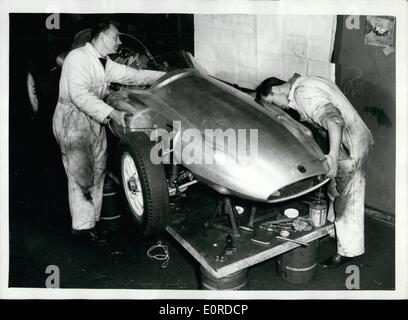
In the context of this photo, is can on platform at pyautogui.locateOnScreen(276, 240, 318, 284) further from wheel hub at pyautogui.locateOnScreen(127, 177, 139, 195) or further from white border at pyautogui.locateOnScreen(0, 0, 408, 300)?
wheel hub at pyautogui.locateOnScreen(127, 177, 139, 195)

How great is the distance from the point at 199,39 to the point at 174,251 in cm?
237

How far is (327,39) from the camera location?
11.7ft

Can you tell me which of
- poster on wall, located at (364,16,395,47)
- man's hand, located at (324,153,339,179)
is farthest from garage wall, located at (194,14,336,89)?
man's hand, located at (324,153,339,179)

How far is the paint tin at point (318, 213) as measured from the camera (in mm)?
2965

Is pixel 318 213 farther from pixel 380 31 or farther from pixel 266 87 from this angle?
pixel 380 31

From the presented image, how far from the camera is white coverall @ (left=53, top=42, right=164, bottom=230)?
3.29 m

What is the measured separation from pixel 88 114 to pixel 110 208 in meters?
0.94

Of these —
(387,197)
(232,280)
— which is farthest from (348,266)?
(232,280)

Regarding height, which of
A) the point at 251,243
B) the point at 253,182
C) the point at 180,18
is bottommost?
the point at 251,243

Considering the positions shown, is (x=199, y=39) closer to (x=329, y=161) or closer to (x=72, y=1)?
(x=72, y=1)

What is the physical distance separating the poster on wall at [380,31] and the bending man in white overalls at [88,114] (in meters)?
1.64

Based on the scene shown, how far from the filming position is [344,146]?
3039 millimetres

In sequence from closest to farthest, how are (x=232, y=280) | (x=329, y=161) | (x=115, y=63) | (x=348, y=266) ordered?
(x=329, y=161), (x=232, y=280), (x=348, y=266), (x=115, y=63)

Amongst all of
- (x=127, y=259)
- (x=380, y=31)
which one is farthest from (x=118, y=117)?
(x=380, y=31)
